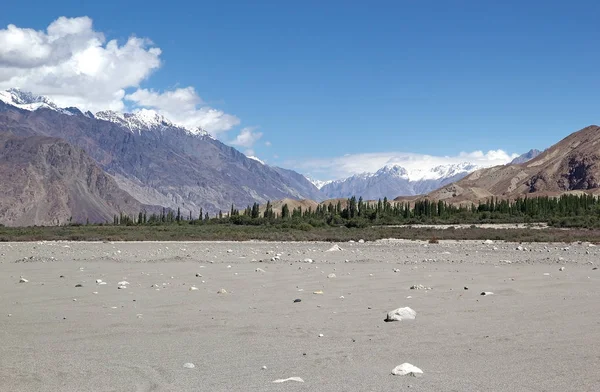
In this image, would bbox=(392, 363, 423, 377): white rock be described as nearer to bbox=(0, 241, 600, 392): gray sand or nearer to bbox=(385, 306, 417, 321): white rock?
bbox=(0, 241, 600, 392): gray sand

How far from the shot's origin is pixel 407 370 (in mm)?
7773

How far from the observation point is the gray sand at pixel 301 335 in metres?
7.66

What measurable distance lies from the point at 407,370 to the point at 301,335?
2.76 metres

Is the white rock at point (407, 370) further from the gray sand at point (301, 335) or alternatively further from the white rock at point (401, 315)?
the white rock at point (401, 315)

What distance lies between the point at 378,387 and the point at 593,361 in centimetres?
299

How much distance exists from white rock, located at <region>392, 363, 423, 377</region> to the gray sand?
13cm

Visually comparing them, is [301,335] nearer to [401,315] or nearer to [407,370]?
[401,315]

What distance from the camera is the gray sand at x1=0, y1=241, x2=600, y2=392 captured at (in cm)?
766

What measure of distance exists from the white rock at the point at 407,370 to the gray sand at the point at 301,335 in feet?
0.44

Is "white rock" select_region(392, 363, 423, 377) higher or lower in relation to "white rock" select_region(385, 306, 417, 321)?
lower

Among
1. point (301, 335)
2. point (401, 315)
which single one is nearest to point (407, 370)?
point (301, 335)

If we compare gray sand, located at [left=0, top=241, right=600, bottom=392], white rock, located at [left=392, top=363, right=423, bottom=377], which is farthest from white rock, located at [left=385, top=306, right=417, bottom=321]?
white rock, located at [left=392, top=363, right=423, bottom=377]

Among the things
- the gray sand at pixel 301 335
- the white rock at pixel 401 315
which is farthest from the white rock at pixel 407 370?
the white rock at pixel 401 315

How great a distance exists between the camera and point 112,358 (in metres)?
8.89
